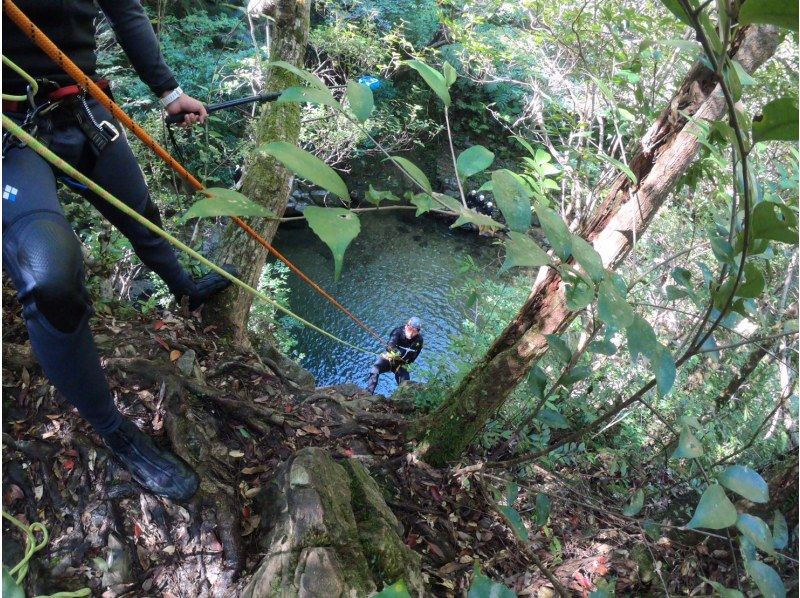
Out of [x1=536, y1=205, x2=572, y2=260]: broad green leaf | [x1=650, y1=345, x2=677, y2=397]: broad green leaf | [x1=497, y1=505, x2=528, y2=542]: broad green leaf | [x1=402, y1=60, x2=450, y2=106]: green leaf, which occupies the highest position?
[x1=402, y1=60, x2=450, y2=106]: green leaf

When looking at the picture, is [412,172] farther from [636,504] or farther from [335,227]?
[636,504]

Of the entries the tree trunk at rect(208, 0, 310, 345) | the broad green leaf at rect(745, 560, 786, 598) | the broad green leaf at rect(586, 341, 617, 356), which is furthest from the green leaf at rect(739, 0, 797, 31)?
the tree trunk at rect(208, 0, 310, 345)

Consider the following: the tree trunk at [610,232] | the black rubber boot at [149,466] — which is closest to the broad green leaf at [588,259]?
the tree trunk at [610,232]

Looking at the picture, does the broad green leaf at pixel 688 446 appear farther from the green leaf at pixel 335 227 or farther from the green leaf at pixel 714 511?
the green leaf at pixel 335 227

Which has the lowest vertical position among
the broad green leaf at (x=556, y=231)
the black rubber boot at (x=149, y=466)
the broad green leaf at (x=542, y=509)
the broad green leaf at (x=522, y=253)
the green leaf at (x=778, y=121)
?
the black rubber boot at (x=149, y=466)

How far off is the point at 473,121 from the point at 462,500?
12.2 m

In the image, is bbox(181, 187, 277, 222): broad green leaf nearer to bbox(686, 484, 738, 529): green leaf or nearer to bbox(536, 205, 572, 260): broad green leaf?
bbox(536, 205, 572, 260): broad green leaf

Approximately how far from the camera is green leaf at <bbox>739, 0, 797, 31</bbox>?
1.77 feet

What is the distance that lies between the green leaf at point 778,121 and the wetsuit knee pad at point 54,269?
59.9 inches

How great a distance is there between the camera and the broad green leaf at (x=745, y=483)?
2.68 feet

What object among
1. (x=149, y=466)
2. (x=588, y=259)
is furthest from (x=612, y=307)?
(x=149, y=466)

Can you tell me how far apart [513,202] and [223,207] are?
392 millimetres

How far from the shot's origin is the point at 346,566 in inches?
59.7

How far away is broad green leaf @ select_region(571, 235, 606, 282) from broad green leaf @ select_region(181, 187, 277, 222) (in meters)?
0.42
